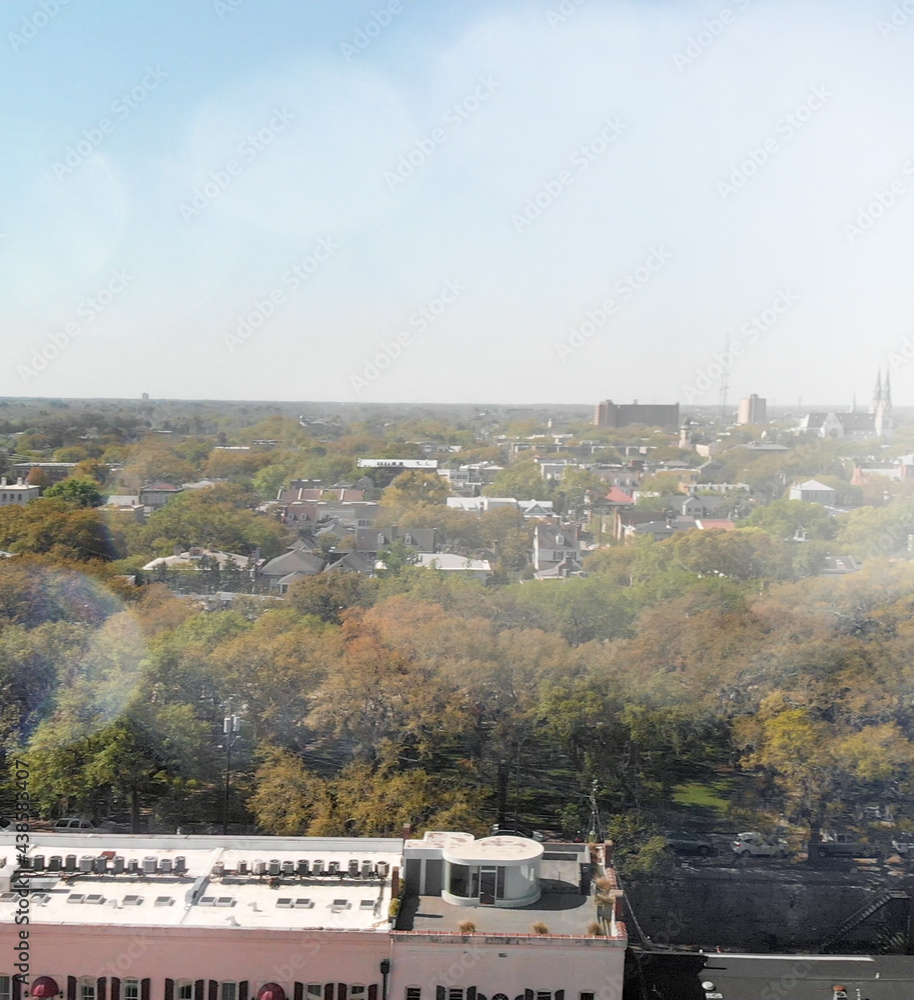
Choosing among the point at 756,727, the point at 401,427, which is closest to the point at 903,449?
the point at 401,427

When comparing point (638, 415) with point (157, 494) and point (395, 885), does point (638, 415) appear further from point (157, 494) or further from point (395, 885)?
point (395, 885)

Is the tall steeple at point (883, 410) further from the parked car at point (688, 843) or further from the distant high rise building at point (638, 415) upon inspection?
Answer: the parked car at point (688, 843)

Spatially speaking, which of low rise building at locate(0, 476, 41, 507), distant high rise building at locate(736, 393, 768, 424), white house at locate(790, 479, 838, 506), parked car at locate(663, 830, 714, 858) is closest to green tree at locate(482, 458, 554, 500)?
white house at locate(790, 479, 838, 506)

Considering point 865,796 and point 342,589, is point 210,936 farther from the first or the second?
point 342,589

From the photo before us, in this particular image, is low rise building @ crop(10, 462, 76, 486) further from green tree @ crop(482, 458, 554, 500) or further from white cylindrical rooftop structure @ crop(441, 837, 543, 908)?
white cylindrical rooftop structure @ crop(441, 837, 543, 908)

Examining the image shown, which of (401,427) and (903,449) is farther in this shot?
(401,427)

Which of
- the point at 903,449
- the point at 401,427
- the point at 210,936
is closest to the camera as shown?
the point at 210,936

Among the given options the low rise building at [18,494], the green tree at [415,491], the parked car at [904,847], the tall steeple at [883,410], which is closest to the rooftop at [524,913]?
the parked car at [904,847]
